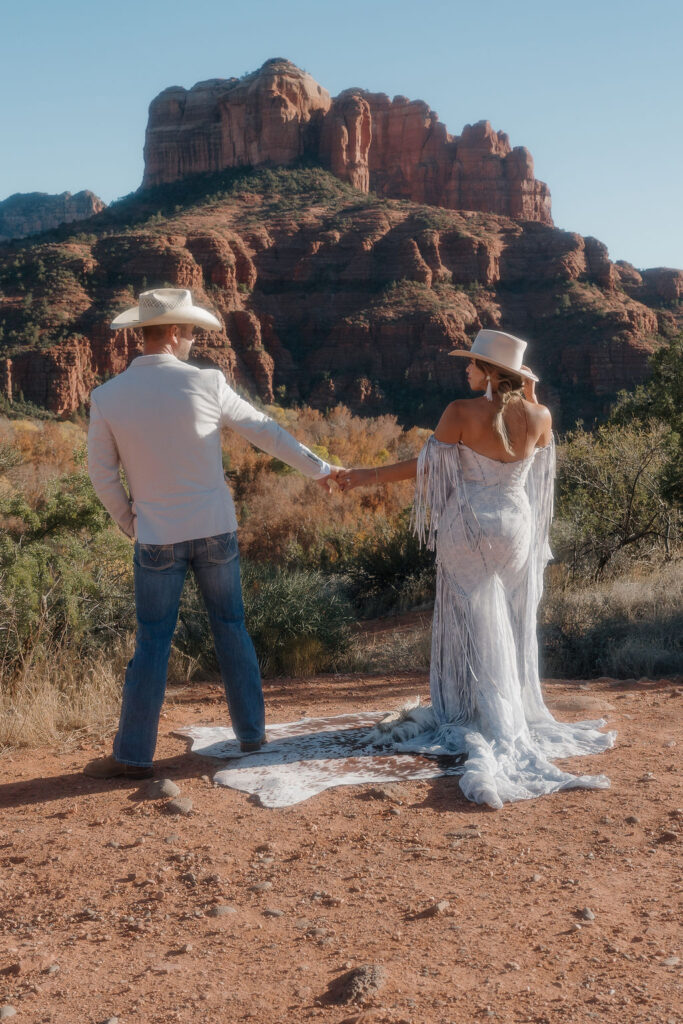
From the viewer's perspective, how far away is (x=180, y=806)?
4.00 metres

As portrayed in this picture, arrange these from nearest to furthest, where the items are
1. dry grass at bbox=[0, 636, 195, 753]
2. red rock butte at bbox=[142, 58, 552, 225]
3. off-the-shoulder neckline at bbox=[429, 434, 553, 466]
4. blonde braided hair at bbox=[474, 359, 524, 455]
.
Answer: blonde braided hair at bbox=[474, 359, 524, 455] < off-the-shoulder neckline at bbox=[429, 434, 553, 466] < dry grass at bbox=[0, 636, 195, 753] < red rock butte at bbox=[142, 58, 552, 225]

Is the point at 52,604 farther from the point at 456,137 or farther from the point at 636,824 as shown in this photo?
the point at 456,137

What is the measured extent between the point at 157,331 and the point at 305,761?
82.8 inches

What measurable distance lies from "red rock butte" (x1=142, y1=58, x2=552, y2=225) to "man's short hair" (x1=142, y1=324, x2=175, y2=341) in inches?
2911

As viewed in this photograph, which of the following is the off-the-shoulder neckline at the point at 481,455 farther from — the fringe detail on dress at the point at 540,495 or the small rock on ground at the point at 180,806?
the small rock on ground at the point at 180,806

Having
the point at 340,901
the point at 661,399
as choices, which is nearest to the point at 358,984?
the point at 340,901

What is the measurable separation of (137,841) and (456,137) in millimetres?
97479

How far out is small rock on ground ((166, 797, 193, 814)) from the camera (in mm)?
3988

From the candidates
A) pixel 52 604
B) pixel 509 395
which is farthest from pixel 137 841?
pixel 52 604

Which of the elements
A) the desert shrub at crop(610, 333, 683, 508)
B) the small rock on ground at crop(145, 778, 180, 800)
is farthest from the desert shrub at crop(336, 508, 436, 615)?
the small rock on ground at crop(145, 778, 180, 800)

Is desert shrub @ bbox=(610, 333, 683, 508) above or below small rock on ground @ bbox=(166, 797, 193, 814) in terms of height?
above

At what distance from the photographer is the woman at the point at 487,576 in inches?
179

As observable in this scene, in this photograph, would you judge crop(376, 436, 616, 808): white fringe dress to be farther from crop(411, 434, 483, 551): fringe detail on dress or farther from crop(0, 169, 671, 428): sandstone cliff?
crop(0, 169, 671, 428): sandstone cliff

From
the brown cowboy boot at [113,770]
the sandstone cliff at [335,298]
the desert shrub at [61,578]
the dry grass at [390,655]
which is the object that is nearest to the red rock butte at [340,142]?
the sandstone cliff at [335,298]
